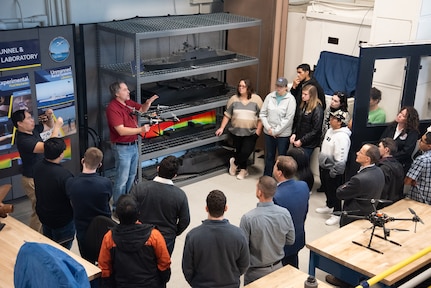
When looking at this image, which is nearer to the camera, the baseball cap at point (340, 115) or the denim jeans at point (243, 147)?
the baseball cap at point (340, 115)

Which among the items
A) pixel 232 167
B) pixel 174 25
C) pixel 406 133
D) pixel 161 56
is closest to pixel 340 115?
pixel 406 133

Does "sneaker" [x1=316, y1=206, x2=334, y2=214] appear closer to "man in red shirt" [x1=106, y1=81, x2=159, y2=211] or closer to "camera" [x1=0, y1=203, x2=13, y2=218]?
"man in red shirt" [x1=106, y1=81, x2=159, y2=211]

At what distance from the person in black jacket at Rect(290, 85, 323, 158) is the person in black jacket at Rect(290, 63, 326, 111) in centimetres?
13

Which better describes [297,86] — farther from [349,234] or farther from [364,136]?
[349,234]

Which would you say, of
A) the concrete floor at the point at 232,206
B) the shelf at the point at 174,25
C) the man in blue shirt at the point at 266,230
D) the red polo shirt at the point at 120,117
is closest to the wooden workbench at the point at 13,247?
the man in blue shirt at the point at 266,230

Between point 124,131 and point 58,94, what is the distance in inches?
39.7

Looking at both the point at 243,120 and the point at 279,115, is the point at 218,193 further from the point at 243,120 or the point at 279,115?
the point at 243,120

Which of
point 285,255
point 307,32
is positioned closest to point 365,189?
point 285,255

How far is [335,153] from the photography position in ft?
19.3

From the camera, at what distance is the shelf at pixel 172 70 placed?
6.12m

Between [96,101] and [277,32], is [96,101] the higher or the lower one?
the lower one

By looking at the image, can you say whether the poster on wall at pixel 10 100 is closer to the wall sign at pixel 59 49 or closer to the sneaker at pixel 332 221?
the wall sign at pixel 59 49

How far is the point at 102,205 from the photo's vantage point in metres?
4.05

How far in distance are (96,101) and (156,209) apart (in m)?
3.00
